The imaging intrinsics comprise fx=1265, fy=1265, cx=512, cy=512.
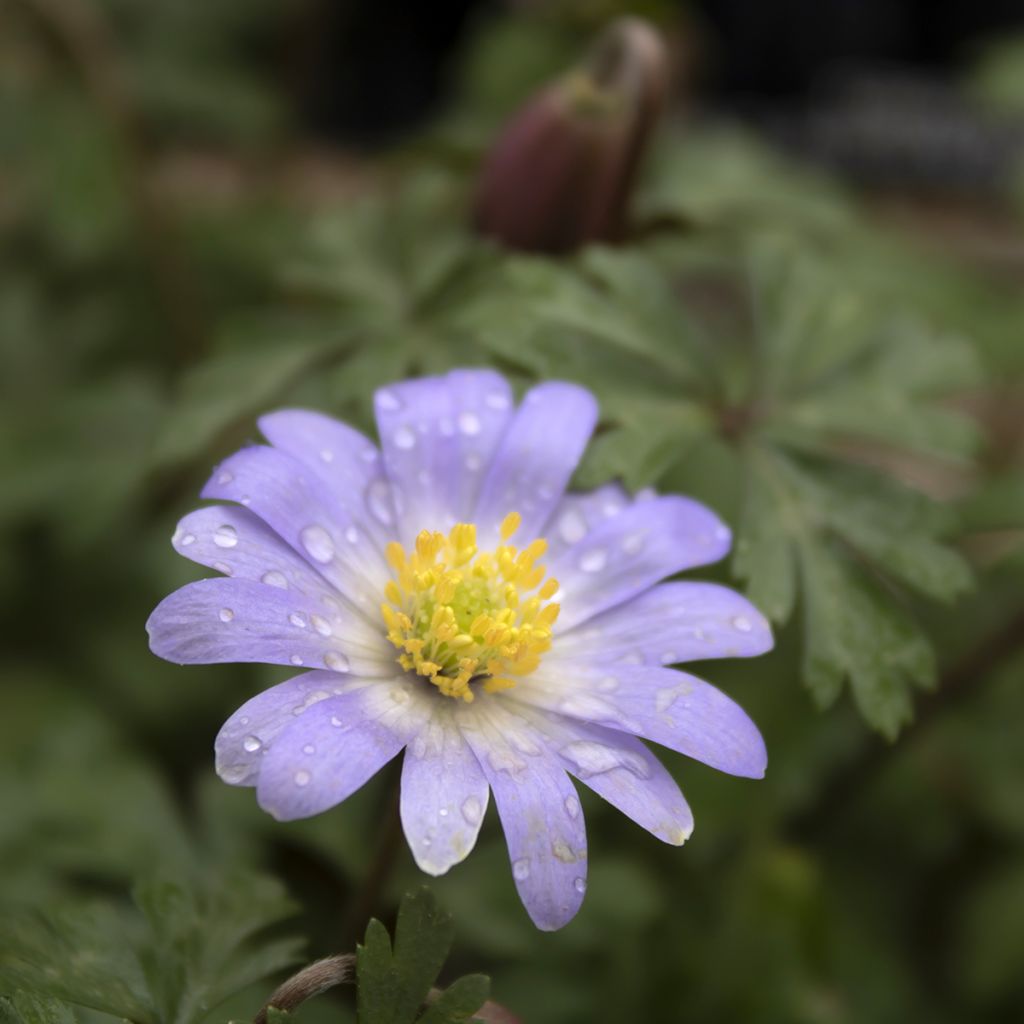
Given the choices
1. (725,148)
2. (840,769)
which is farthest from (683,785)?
(725,148)

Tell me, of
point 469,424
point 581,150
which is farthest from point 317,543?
point 581,150

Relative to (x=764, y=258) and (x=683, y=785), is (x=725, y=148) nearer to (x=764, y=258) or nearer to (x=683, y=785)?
(x=764, y=258)

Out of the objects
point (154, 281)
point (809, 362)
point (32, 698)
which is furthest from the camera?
point (154, 281)

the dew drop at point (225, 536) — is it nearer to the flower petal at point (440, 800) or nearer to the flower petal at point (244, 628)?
the flower petal at point (244, 628)

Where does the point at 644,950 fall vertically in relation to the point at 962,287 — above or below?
below

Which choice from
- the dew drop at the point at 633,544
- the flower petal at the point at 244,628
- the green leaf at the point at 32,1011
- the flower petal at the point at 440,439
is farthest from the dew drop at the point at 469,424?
the green leaf at the point at 32,1011

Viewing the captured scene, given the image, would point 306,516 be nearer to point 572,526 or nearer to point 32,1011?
point 572,526
